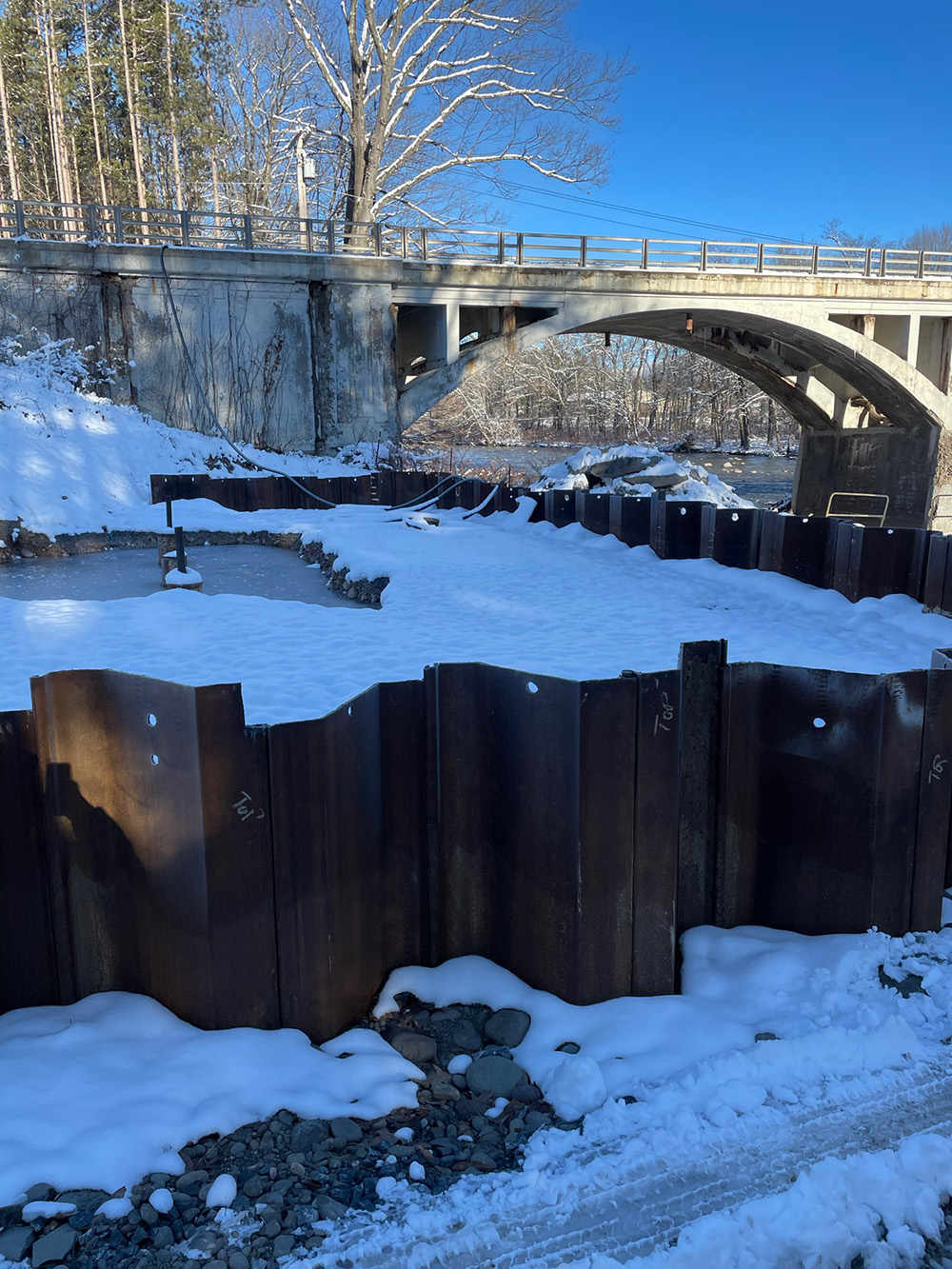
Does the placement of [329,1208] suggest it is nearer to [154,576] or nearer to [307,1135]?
[307,1135]

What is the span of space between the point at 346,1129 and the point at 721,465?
140 feet

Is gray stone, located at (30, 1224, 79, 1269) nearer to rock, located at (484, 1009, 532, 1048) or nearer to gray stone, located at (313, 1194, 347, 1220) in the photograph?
gray stone, located at (313, 1194, 347, 1220)

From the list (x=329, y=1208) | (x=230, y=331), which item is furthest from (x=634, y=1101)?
(x=230, y=331)

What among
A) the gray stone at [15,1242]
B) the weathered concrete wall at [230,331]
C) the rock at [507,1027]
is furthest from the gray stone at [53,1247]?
the weathered concrete wall at [230,331]

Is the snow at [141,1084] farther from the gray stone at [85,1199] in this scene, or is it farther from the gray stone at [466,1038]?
the gray stone at [466,1038]

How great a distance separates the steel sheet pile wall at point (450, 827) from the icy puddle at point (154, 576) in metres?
4.85


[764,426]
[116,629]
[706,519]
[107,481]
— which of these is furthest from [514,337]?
[764,426]

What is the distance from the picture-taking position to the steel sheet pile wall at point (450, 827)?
2.99 m

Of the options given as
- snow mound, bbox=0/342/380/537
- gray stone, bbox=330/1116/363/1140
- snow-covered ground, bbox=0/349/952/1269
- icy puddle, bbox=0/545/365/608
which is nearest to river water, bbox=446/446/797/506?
snow mound, bbox=0/342/380/537

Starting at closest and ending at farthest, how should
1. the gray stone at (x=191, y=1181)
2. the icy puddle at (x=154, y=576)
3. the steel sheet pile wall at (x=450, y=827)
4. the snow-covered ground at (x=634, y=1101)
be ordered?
the snow-covered ground at (x=634, y=1101), the gray stone at (x=191, y=1181), the steel sheet pile wall at (x=450, y=827), the icy puddle at (x=154, y=576)

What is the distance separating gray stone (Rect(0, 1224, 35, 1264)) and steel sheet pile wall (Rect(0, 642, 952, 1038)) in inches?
34.1

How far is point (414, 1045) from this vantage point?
304cm

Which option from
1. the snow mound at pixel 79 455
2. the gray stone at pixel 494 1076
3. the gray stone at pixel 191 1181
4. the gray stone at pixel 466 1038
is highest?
the snow mound at pixel 79 455

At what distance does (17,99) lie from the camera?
4194 cm
